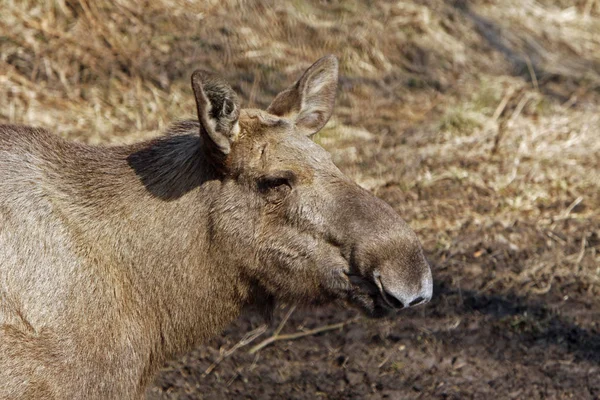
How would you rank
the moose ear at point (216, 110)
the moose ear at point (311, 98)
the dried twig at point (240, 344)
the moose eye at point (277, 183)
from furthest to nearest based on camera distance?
the dried twig at point (240, 344)
the moose ear at point (311, 98)
the moose eye at point (277, 183)
the moose ear at point (216, 110)

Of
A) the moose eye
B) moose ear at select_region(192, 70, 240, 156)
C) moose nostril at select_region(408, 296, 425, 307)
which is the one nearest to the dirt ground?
the moose eye

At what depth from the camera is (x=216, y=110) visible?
4.68m

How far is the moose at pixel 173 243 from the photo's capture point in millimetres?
4543

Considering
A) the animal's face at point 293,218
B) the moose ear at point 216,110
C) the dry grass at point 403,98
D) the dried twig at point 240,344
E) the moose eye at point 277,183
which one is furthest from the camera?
the dry grass at point 403,98

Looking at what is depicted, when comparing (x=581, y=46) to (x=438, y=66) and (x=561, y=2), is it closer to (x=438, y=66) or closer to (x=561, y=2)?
(x=561, y=2)

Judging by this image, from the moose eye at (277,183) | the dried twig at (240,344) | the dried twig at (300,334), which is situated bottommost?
the dried twig at (300,334)

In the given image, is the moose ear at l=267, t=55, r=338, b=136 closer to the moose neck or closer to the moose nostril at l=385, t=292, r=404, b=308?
the moose neck

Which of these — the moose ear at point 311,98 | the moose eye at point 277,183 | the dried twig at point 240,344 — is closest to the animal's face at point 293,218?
the moose eye at point 277,183

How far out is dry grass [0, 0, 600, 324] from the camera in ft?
27.5

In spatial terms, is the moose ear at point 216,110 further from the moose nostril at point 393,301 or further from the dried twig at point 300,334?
the dried twig at point 300,334

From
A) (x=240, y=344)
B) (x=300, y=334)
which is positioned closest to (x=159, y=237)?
(x=240, y=344)

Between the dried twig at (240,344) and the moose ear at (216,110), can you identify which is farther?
the dried twig at (240,344)

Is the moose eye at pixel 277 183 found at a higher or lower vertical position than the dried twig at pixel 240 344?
higher

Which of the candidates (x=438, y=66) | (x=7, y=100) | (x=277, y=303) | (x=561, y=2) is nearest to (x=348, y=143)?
(x=438, y=66)
